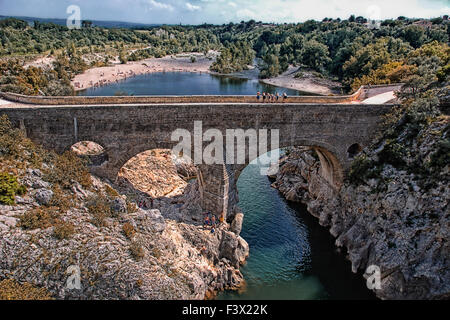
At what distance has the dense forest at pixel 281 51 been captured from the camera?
40188 millimetres

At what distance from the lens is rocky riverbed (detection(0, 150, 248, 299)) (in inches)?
647

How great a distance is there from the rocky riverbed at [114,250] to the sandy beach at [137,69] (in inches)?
2392

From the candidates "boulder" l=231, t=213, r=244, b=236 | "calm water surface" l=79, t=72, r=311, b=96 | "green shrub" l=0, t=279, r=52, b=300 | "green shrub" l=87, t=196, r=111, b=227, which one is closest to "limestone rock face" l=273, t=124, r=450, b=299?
"boulder" l=231, t=213, r=244, b=236

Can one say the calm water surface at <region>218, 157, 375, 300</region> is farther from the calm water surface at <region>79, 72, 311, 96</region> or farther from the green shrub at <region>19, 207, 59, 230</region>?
the calm water surface at <region>79, 72, 311, 96</region>

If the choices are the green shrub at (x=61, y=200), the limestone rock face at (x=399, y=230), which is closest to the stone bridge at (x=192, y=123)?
the limestone rock face at (x=399, y=230)

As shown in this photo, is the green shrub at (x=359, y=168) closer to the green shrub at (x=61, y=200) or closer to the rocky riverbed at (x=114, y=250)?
the rocky riverbed at (x=114, y=250)

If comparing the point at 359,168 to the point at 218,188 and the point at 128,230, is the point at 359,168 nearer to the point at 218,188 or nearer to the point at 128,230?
the point at 218,188

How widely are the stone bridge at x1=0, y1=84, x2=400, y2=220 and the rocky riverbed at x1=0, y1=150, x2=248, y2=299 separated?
2.76m

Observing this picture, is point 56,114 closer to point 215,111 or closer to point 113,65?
point 215,111

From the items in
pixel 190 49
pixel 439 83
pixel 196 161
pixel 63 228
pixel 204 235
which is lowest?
pixel 204 235

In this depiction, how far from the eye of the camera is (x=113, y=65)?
10406 centimetres

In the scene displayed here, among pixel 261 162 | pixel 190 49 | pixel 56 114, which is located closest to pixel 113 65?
pixel 190 49

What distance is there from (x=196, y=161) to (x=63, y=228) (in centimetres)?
1025

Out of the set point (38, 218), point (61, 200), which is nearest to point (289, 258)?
point (61, 200)
